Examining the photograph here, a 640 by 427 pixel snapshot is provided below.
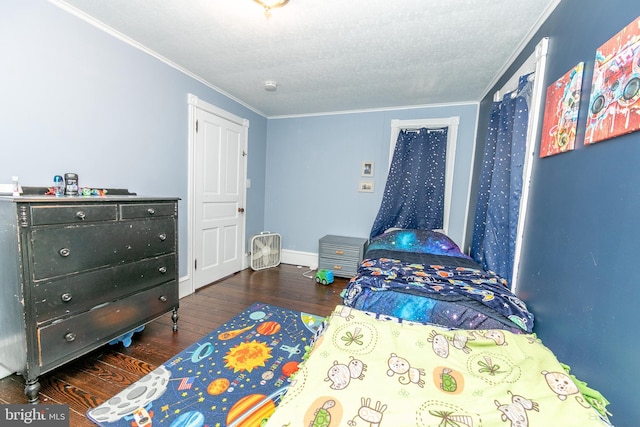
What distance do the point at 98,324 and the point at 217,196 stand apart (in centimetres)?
181

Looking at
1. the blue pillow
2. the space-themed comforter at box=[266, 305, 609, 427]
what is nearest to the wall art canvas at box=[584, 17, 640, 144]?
the space-themed comforter at box=[266, 305, 609, 427]

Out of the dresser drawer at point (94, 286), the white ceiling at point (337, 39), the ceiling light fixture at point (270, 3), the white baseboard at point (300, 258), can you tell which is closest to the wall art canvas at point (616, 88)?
the white ceiling at point (337, 39)

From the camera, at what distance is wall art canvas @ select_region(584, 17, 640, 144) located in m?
0.88

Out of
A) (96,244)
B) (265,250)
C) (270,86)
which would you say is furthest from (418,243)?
(96,244)

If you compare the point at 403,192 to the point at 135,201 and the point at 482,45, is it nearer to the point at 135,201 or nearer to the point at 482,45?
the point at 482,45

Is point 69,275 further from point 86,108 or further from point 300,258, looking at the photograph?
point 300,258

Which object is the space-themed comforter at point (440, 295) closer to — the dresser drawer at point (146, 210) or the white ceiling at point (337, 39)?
the dresser drawer at point (146, 210)

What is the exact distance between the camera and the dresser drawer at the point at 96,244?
131 centimetres

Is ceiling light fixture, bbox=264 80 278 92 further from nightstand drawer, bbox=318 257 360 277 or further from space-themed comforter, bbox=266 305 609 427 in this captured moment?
space-themed comforter, bbox=266 305 609 427

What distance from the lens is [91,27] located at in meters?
1.84

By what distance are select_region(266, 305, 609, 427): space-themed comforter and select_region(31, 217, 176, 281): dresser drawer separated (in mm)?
1436

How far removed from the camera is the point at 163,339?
195 centimetres

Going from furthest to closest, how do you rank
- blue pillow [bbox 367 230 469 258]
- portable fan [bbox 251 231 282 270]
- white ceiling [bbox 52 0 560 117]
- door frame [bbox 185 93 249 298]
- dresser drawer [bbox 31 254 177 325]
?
1. portable fan [bbox 251 231 282 270]
2. blue pillow [bbox 367 230 469 258]
3. door frame [bbox 185 93 249 298]
4. white ceiling [bbox 52 0 560 117]
5. dresser drawer [bbox 31 254 177 325]

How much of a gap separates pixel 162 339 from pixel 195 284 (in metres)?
0.95
